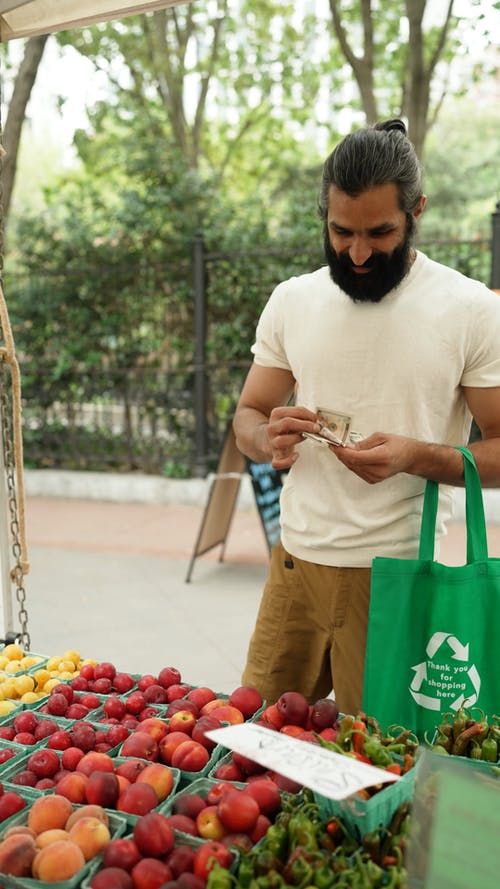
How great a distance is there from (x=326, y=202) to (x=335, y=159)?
0.38 ft

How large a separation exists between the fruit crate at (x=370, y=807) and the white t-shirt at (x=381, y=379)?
762mm

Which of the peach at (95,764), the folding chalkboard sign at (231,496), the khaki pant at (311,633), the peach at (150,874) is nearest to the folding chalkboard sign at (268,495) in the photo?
the folding chalkboard sign at (231,496)

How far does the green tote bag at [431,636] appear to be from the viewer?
199 centimetres

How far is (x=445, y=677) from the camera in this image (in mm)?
1998

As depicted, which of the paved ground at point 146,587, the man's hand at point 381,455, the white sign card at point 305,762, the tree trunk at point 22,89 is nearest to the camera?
the white sign card at point 305,762

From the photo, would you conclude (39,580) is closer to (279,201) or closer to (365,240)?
(365,240)

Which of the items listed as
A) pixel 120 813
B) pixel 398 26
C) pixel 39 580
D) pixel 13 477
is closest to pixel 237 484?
pixel 39 580

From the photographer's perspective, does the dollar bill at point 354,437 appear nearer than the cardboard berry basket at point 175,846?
No

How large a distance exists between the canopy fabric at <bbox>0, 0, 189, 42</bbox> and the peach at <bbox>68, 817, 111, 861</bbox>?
2175 mm

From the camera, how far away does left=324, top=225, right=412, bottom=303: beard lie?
205cm

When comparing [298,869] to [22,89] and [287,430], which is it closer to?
[287,430]

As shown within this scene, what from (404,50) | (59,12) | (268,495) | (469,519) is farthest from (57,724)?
(404,50)

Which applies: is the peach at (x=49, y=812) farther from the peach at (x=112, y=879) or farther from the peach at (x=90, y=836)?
the peach at (x=112, y=879)

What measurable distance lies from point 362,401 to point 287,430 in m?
0.21
